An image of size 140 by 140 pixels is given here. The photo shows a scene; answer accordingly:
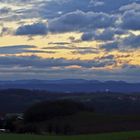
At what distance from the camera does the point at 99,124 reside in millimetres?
80875

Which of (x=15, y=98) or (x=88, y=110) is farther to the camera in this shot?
(x=15, y=98)

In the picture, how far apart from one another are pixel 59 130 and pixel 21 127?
5997mm

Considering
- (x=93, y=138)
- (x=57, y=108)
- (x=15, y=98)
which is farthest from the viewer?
(x=15, y=98)

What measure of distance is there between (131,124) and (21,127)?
47.8 ft

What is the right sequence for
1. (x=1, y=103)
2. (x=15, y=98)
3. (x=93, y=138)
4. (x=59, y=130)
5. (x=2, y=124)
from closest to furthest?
(x=93, y=138) → (x=59, y=130) → (x=2, y=124) → (x=1, y=103) → (x=15, y=98)

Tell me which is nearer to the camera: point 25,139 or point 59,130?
point 25,139

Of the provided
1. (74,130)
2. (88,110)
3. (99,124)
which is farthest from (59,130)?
(88,110)

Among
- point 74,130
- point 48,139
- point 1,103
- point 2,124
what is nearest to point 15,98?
point 1,103

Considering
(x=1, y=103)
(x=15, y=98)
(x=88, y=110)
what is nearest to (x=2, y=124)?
(x=88, y=110)

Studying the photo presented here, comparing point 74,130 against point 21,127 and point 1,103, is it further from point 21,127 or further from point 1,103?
point 1,103

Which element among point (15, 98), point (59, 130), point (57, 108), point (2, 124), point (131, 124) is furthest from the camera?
point (15, 98)

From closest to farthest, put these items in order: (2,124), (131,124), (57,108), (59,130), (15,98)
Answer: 1. (59,130)
2. (131,124)
3. (2,124)
4. (57,108)
5. (15,98)

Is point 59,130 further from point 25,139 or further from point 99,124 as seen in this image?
point 25,139

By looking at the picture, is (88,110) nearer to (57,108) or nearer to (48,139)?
(57,108)
